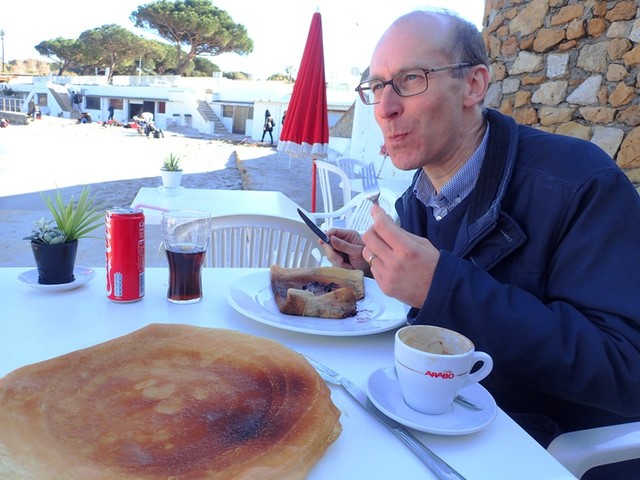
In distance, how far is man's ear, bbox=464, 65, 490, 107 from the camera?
1.41 m

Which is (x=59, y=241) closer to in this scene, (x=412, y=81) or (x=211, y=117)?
(x=412, y=81)

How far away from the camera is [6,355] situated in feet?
2.93

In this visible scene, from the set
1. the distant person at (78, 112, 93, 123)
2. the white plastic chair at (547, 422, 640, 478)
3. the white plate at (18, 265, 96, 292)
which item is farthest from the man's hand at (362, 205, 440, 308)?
the distant person at (78, 112, 93, 123)

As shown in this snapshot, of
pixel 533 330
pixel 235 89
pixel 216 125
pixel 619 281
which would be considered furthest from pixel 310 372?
pixel 235 89

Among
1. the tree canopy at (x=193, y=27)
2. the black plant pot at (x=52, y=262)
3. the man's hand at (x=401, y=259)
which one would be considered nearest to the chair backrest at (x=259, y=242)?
the black plant pot at (x=52, y=262)

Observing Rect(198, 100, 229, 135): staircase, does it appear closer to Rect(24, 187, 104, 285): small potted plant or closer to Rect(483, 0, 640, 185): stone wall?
Rect(483, 0, 640, 185): stone wall

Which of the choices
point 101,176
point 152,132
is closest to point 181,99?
point 152,132

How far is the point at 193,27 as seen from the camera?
46281 mm

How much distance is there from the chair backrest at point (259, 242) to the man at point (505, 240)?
0.64m

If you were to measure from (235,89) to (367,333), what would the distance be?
1325 inches

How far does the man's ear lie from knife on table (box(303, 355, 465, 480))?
91cm

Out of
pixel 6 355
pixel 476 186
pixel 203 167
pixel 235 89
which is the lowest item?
pixel 203 167

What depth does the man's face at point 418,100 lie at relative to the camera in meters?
1.36

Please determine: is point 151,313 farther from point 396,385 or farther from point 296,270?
point 396,385
